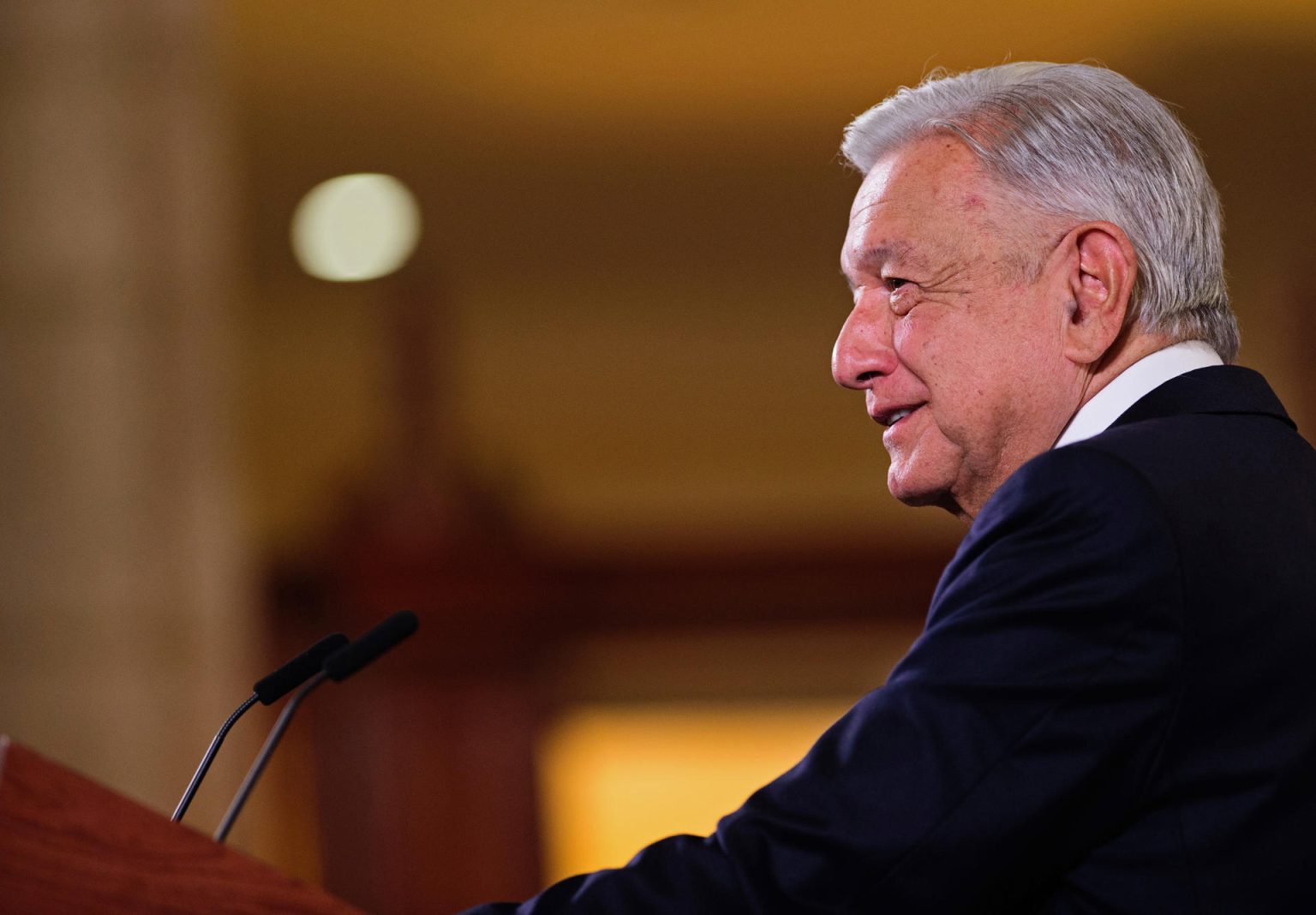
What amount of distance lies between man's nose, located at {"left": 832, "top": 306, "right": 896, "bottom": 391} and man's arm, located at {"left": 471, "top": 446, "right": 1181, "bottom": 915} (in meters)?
0.49

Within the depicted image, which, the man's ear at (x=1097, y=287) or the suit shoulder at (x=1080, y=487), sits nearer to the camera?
the suit shoulder at (x=1080, y=487)

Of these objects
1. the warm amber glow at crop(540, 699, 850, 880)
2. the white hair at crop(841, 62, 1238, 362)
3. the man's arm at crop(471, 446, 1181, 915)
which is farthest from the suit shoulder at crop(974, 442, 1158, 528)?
the warm amber glow at crop(540, 699, 850, 880)

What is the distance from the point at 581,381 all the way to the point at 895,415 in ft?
24.1

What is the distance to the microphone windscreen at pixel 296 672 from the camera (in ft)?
6.03

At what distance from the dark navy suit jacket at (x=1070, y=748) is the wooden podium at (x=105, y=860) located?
247mm

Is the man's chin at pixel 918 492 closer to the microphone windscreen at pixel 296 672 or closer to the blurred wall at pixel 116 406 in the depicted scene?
the microphone windscreen at pixel 296 672

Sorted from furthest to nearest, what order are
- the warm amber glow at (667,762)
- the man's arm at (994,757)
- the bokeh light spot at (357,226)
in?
the bokeh light spot at (357,226)
the warm amber glow at (667,762)
the man's arm at (994,757)

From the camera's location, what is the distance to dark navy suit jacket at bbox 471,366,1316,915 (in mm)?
1493

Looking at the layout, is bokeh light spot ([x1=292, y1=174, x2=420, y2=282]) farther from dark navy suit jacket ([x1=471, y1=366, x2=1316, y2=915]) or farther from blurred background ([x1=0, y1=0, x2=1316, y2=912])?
dark navy suit jacket ([x1=471, y1=366, x2=1316, y2=915])

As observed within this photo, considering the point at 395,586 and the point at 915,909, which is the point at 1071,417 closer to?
the point at 915,909

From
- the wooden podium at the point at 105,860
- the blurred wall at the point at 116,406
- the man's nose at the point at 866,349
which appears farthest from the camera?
the blurred wall at the point at 116,406

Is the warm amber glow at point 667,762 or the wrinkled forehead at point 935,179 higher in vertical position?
the wrinkled forehead at point 935,179

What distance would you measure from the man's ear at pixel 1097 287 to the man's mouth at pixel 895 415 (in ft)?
0.62

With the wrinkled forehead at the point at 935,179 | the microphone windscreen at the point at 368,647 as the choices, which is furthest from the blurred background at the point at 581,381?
the wrinkled forehead at the point at 935,179
